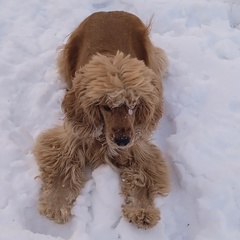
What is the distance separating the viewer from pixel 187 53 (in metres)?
5.00

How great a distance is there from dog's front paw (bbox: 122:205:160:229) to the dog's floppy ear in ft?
2.24

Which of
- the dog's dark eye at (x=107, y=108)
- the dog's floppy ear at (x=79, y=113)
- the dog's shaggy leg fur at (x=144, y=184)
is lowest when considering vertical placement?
the dog's shaggy leg fur at (x=144, y=184)

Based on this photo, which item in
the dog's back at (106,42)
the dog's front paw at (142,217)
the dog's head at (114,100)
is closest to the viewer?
the dog's head at (114,100)

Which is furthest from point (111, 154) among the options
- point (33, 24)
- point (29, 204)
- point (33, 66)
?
point (33, 24)

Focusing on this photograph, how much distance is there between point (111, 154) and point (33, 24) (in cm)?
223

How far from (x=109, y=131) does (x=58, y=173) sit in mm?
668

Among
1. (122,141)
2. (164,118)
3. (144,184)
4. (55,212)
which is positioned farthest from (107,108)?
(164,118)

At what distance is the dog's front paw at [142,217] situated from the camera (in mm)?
3402

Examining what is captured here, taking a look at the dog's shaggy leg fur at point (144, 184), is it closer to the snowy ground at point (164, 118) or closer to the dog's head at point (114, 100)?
the snowy ground at point (164, 118)

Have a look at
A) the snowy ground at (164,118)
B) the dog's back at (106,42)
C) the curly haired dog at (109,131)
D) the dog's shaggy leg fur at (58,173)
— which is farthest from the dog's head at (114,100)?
the dog's back at (106,42)

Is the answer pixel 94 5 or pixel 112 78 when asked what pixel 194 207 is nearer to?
pixel 112 78

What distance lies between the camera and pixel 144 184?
147 inches

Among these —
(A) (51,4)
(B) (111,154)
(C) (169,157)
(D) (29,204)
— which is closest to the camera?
(D) (29,204)

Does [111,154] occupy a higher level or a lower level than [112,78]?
lower
